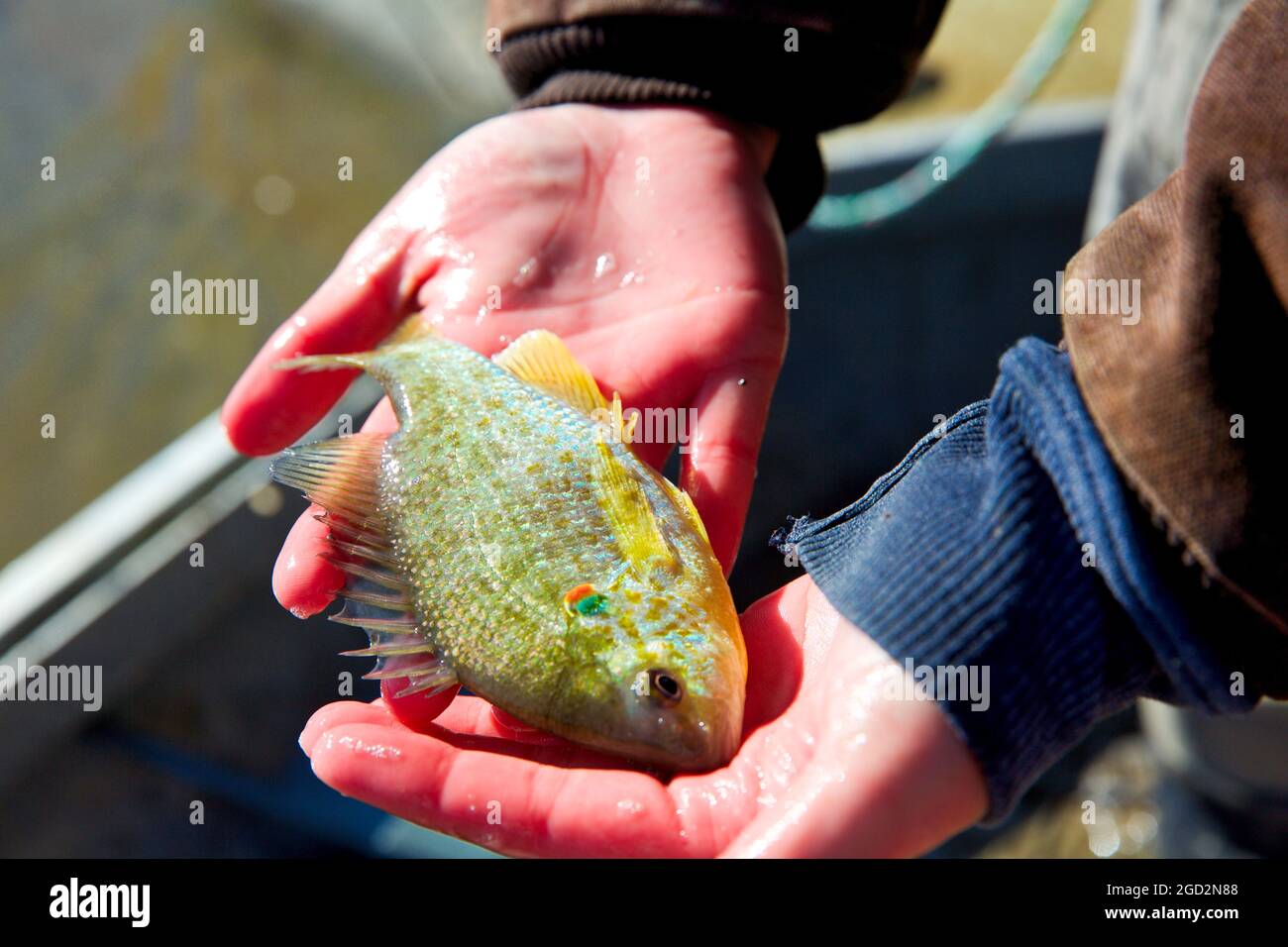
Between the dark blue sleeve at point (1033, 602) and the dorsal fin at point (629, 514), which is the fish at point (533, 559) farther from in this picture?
the dark blue sleeve at point (1033, 602)

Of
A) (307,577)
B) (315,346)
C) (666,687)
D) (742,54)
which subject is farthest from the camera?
(742,54)

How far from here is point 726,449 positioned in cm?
239

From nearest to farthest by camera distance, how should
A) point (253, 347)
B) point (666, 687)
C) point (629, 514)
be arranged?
point (666, 687) < point (629, 514) < point (253, 347)

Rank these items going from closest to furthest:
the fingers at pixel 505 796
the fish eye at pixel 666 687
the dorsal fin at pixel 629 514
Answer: the fingers at pixel 505 796
the fish eye at pixel 666 687
the dorsal fin at pixel 629 514

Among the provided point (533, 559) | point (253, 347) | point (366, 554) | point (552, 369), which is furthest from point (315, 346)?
point (253, 347)

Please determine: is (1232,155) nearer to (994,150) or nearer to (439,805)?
(439,805)

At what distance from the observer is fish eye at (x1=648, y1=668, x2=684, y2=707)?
178 cm

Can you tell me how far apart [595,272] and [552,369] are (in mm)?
456

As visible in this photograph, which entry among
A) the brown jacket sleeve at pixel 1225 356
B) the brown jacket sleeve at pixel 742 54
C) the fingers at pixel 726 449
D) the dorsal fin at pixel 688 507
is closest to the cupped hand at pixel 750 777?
the dorsal fin at pixel 688 507

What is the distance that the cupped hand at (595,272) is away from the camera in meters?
2.54

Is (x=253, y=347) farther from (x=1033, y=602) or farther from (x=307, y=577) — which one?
(x=1033, y=602)

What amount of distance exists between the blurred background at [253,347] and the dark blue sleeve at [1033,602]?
0.80m

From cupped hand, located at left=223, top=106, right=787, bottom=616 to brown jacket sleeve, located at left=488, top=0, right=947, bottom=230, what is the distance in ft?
0.27

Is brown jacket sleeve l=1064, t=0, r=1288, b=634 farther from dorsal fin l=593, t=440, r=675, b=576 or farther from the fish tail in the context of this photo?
the fish tail
